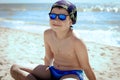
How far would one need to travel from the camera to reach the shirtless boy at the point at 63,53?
2918 millimetres

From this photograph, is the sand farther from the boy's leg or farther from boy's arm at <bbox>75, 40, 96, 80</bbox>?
boy's arm at <bbox>75, 40, 96, 80</bbox>

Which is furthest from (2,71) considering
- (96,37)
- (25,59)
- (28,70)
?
(96,37)

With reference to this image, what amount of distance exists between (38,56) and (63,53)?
253cm

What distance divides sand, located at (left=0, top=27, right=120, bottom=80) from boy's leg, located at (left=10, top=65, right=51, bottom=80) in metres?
1.06

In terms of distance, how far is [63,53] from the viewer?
3.09m

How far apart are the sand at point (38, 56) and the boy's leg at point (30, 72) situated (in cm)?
106

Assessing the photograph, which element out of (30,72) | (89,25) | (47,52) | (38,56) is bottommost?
(89,25)

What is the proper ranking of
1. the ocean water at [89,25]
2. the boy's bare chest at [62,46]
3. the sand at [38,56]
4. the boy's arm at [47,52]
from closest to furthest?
the boy's bare chest at [62,46] → the boy's arm at [47,52] → the sand at [38,56] → the ocean water at [89,25]

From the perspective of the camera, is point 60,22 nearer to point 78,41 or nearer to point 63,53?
point 78,41

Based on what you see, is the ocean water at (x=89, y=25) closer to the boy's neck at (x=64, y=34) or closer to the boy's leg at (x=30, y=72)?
the boy's neck at (x=64, y=34)

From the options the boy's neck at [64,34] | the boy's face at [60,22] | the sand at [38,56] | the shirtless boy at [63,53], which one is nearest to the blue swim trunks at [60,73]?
the shirtless boy at [63,53]

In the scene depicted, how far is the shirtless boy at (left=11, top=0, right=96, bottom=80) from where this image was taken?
9.57 feet

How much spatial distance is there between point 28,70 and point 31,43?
12.5 feet

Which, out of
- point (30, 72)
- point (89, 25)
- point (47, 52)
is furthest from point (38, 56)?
point (89, 25)
